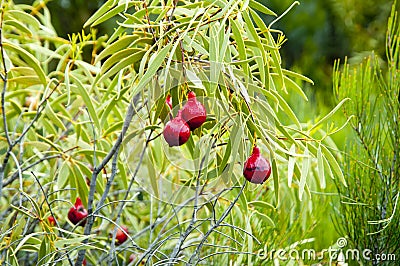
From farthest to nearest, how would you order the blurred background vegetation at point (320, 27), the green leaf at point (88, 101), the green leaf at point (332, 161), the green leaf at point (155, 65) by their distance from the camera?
the blurred background vegetation at point (320, 27), the green leaf at point (88, 101), the green leaf at point (332, 161), the green leaf at point (155, 65)

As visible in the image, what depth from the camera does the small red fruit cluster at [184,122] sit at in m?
0.70

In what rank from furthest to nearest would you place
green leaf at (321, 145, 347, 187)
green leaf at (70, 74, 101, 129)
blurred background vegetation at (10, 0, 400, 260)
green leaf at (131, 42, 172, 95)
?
blurred background vegetation at (10, 0, 400, 260) → green leaf at (70, 74, 101, 129) → green leaf at (321, 145, 347, 187) → green leaf at (131, 42, 172, 95)

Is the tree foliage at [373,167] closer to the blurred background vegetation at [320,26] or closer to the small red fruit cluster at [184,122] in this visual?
the small red fruit cluster at [184,122]

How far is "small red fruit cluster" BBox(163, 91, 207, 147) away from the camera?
70cm

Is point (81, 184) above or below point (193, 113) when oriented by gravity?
below

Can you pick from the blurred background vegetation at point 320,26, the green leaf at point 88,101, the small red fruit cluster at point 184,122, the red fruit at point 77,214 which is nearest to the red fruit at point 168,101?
the small red fruit cluster at point 184,122

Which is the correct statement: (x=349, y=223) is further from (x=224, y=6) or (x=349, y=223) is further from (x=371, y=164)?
(x=224, y=6)

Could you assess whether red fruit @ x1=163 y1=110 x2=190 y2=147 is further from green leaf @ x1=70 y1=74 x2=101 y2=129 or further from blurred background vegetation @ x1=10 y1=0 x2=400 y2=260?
blurred background vegetation @ x1=10 y1=0 x2=400 y2=260

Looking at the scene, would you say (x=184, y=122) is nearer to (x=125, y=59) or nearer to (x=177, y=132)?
(x=177, y=132)

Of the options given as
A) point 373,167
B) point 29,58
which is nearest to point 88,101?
point 29,58

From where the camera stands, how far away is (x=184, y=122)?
0.71 metres

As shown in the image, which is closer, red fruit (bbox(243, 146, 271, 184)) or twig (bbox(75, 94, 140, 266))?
red fruit (bbox(243, 146, 271, 184))

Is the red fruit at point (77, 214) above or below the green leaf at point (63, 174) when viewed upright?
below

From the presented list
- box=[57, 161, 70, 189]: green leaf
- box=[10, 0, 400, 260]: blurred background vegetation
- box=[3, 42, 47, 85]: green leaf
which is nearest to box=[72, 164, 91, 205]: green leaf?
box=[57, 161, 70, 189]: green leaf
